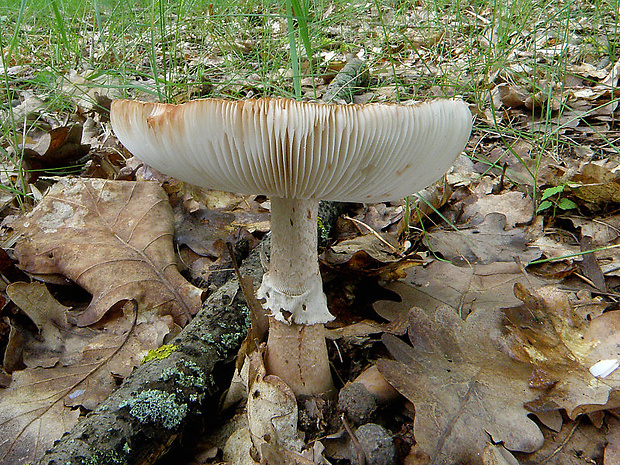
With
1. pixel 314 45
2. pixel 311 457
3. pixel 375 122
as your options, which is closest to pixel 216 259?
pixel 311 457

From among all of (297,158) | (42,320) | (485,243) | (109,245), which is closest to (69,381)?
(42,320)

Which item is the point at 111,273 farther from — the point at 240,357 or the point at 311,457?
the point at 311,457

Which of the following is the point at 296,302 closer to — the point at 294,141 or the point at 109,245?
the point at 294,141

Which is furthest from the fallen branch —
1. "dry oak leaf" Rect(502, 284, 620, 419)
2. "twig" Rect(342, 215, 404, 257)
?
"dry oak leaf" Rect(502, 284, 620, 419)

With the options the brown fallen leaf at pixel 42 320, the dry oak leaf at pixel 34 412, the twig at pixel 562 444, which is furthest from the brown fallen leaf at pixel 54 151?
the twig at pixel 562 444

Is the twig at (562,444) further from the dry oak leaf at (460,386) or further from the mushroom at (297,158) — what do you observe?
the mushroom at (297,158)

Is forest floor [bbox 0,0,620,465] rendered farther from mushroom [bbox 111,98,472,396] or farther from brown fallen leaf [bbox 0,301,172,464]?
mushroom [bbox 111,98,472,396]
